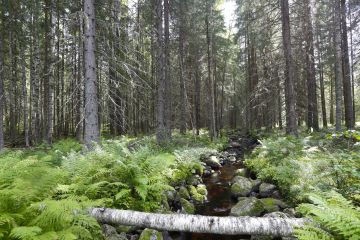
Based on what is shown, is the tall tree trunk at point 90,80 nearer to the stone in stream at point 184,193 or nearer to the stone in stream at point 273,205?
the stone in stream at point 184,193

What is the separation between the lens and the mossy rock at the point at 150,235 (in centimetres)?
455

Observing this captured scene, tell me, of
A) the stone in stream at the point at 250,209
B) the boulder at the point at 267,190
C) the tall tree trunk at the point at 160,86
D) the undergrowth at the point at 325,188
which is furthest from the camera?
the tall tree trunk at the point at 160,86

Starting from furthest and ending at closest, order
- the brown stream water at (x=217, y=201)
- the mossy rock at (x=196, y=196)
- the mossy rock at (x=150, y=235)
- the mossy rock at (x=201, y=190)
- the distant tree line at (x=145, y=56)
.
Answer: the distant tree line at (x=145, y=56) < the mossy rock at (x=201, y=190) < the mossy rock at (x=196, y=196) < the brown stream water at (x=217, y=201) < the mossy rock at (x=150, y=235)

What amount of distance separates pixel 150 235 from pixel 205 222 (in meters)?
1.10

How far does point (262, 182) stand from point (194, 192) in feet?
8.05

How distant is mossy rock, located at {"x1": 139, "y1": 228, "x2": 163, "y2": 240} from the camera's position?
455 cm

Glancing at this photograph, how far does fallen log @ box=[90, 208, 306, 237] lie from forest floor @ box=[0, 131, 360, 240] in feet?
0.76

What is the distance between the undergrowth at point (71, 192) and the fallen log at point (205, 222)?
33 cm

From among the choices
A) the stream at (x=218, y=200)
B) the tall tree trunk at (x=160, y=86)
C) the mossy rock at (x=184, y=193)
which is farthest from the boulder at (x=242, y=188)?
the tall tree trunk at (x=160, y=86)

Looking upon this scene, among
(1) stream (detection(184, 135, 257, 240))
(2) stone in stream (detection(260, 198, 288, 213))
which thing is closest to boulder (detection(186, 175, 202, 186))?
(1) stream (detection(184, 135, 257, 240))

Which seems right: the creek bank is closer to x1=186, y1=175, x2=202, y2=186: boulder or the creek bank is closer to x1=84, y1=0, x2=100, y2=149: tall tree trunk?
x1=186, y1=175, x2=202, y2=186: boulder

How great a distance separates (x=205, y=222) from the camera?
13.7 feet

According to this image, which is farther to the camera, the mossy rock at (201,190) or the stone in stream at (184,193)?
the mossy rock at (201,190)

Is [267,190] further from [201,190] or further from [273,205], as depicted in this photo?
[201,190]
